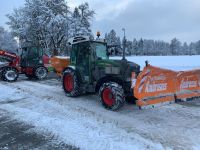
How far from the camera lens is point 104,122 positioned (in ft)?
21.4

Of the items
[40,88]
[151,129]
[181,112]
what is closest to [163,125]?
[151,129]

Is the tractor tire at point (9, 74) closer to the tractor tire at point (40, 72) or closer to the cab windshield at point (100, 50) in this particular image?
the tractor tire at point (40, 72)

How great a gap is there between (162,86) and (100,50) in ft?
9.16

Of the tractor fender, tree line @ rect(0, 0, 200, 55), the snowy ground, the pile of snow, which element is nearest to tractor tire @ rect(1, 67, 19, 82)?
the snowy ground

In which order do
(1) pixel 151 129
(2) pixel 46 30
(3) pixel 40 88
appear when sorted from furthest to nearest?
(2) pixel 46 30 → (3) pixel 40 88 → (1) pixel 151 129

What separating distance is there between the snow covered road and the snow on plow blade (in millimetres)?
438

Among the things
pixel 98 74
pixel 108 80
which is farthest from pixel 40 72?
pixel 108 80

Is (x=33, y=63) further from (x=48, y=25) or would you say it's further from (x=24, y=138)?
(x=48, y=25)

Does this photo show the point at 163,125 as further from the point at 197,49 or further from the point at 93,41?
the point at 197,49

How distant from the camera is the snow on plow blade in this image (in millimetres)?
6918

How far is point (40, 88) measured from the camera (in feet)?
38.4

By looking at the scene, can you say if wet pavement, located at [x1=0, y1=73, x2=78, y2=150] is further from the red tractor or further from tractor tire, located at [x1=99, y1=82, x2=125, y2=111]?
the red tractor

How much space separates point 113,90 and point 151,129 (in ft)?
5.82

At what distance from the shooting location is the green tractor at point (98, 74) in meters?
7.66
